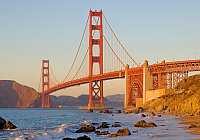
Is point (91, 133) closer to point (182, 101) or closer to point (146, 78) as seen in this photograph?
point (182, 101)

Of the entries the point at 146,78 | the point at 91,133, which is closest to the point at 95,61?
the point at 146,78

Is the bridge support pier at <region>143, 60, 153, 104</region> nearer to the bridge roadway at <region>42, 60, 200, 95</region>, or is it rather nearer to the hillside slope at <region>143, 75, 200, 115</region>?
the bridge roadway at <region>42, 60, 200, 95</region>

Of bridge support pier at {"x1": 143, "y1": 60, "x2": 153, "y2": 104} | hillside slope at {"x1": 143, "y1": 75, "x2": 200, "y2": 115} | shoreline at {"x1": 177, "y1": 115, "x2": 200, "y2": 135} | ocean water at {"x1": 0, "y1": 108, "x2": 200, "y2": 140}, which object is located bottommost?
ocean water at {"x1": 0, "y1": 108, "x2": 200, "y2": 140}

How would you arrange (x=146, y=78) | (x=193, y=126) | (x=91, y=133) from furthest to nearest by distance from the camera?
1. (x=146, y=78)
2. (x=91, y=133)
3. (x=193, y=126)

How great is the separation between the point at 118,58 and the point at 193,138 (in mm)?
79106

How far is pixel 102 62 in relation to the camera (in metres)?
99.7

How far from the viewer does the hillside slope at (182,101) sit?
46.3 meters

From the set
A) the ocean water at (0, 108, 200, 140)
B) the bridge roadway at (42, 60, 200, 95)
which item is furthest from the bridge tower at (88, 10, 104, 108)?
the ocean water at (0, 108, 200, 140)

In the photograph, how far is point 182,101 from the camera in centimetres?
5347

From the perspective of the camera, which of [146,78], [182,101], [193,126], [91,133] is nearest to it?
[193,126]

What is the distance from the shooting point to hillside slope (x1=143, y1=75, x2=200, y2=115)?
46.3 m

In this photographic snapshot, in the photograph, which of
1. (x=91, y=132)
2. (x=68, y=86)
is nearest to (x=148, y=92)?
(x=68, y=86)

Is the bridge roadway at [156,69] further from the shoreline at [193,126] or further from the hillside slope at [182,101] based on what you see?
the shoreline at [193,126]

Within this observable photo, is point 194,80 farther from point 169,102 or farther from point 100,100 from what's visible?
point 100,100
